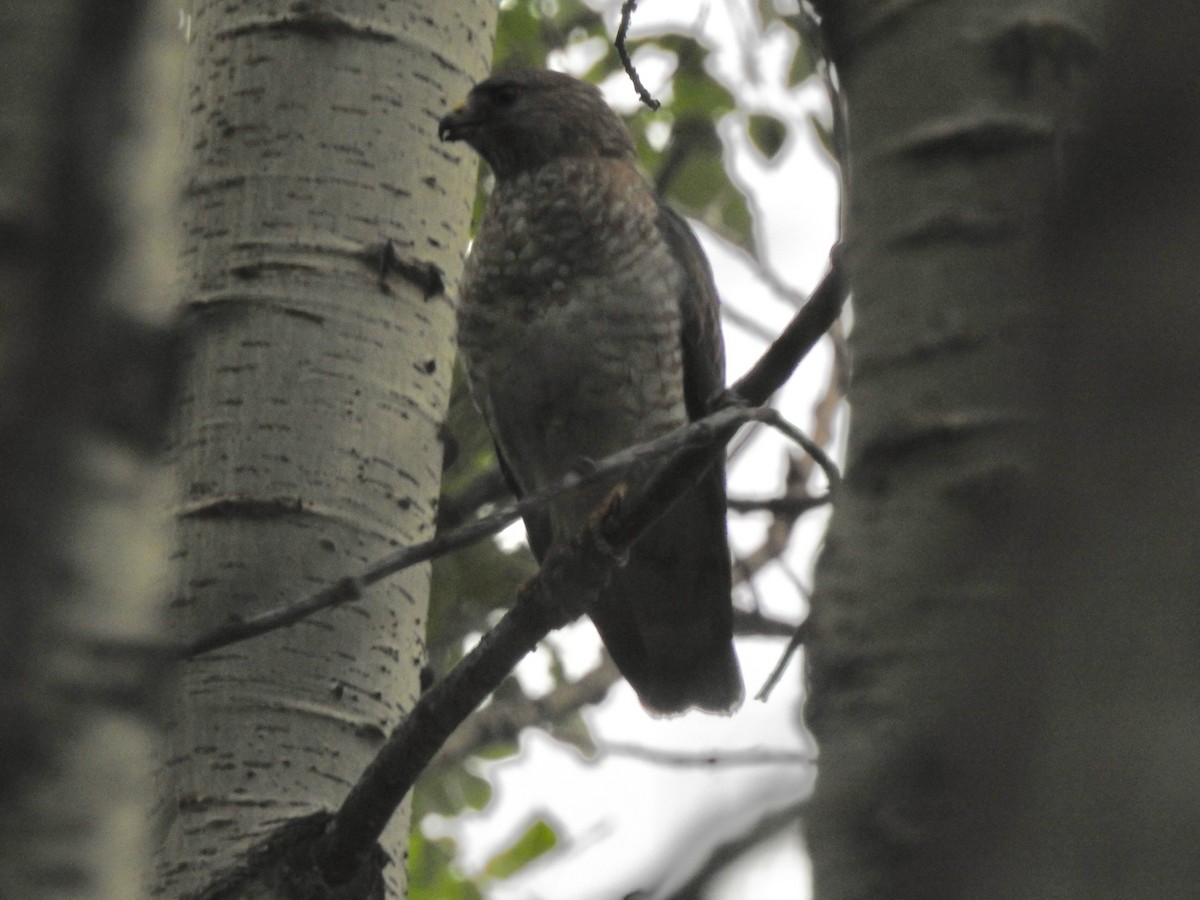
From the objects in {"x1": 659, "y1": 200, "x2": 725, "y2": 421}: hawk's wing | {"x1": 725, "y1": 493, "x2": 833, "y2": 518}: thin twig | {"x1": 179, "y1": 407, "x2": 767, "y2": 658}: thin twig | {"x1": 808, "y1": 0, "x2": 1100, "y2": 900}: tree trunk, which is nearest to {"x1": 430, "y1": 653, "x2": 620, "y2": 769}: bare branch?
{"x1": 659, "y1": 200, "x2": 725, "y2": 421}: hawk's wing

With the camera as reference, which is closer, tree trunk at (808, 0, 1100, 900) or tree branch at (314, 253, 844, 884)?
tree trunk at (808, 0, 1100, 900)

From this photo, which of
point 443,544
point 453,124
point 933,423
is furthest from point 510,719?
point 933,423

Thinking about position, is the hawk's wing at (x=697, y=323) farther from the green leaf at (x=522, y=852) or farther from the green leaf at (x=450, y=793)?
the green leaf at (x=522, y=852)

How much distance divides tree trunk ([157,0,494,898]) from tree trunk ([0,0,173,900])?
1294mm

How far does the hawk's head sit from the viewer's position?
14.8 feet

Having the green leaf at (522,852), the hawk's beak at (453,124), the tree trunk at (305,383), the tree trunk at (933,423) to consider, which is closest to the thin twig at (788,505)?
the tree trunk at (305,383)

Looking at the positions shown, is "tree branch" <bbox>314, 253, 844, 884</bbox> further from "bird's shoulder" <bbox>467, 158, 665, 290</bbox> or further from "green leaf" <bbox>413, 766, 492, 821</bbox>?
"green leaf" <bbox>413, 766, 492, 821</bbox>

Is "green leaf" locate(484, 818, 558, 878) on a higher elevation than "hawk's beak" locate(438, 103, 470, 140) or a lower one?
lower

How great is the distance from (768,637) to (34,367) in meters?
3.38

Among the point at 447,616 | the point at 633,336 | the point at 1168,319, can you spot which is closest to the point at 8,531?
the point at 1168,319

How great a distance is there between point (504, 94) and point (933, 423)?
354cm

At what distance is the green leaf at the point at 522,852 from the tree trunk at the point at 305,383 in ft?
7.62

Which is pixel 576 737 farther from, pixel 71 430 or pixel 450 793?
pixel 71 430

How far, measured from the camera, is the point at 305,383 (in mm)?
2586
